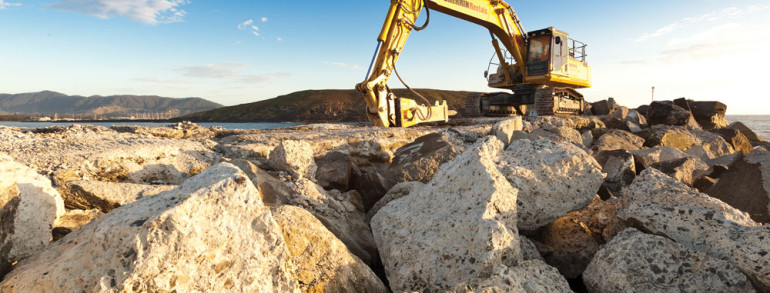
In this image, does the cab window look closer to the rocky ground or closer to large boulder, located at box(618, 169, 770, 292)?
the rocky ground

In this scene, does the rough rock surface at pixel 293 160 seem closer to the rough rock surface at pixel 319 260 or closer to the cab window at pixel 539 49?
the rough rock surface at pixel 319 260

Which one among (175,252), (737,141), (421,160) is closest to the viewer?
(175,252)

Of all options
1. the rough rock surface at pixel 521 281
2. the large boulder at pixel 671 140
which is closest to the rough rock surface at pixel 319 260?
the rough rock surface at pixel 521 281

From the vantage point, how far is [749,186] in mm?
3178

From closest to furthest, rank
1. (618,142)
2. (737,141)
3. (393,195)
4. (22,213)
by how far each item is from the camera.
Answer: (22,213)
(393,195)
(618,142)
(737,141)

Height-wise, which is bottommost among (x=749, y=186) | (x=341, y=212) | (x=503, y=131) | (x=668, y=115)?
(x=341, y=212)

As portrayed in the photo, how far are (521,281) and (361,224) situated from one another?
53.9 inches

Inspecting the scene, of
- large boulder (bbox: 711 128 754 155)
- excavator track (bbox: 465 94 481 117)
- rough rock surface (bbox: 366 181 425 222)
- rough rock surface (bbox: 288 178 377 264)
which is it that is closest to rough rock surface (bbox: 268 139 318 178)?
rough rock surface (bbox: 288 178 377 264)

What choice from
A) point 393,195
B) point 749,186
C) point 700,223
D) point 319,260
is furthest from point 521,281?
point 749,186

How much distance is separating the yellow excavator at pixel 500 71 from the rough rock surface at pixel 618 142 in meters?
3.61

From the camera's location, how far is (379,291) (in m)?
1.97

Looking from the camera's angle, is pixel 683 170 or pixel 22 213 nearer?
pixel 22 213

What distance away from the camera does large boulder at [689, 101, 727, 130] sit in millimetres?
12578

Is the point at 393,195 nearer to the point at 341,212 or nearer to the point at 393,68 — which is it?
the point at 341,212
